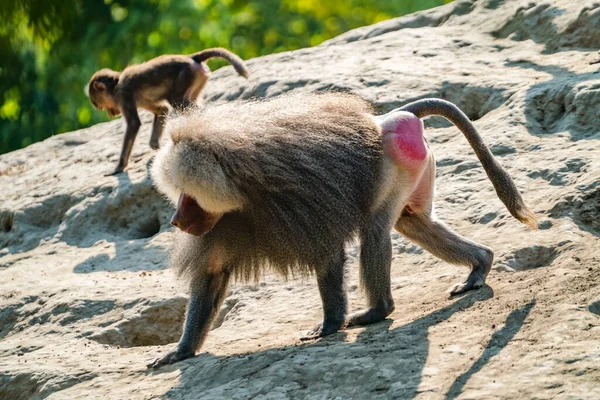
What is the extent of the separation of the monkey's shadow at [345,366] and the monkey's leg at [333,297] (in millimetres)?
126

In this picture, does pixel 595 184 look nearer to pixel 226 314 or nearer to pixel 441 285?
pixel 441 285

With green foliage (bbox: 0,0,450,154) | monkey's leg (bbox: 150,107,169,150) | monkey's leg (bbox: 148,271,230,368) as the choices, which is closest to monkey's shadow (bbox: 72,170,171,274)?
monkey's leg (bbox: 150,107,169,150)

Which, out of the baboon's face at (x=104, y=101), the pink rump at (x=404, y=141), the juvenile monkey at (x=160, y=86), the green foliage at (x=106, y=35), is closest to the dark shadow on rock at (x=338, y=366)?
the pink rump at (x=404, y=141)

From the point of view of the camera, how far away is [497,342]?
3352 millimetres

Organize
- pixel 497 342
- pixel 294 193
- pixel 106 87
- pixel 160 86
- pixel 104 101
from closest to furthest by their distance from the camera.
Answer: pixel 497 342 → pixel 294 193 → pixel 160 86 → pixel 106 87 → pixel 104 101

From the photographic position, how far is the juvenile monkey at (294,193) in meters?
3.86

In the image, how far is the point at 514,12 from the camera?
7.56 metres

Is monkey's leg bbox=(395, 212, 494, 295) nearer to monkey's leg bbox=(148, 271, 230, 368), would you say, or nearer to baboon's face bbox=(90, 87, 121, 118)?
monkey's leg bbox=(148, 271, 230, 368)

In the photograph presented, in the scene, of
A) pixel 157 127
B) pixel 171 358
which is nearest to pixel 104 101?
pixel 157 127

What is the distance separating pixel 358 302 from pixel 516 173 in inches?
50.5

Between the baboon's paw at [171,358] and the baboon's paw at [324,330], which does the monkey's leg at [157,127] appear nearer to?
the baboon's paw at [171,358]

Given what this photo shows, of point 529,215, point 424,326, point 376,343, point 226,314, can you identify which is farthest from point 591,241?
point 226,314

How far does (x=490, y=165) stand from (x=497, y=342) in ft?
3.93

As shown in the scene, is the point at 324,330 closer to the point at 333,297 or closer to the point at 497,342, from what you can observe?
the point at 333,297
